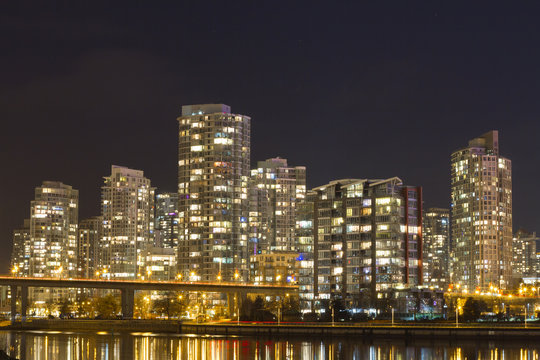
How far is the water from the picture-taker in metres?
140

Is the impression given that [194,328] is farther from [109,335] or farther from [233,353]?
[233,353]

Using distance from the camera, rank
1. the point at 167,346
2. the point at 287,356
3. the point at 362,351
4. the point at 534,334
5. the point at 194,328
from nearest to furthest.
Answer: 1. the point at 287,356
2. the point at 362,351
3. the point at 167,346
4. the point at 534,334
5. the point at 194,328

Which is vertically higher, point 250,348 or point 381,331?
point 381,331

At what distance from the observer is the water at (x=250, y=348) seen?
140 m

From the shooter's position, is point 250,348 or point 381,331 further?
point 381,331

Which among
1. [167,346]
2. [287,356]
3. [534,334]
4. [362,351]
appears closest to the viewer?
[287,356]

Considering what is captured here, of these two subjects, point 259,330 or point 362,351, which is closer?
point 362,351

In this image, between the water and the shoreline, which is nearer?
the water

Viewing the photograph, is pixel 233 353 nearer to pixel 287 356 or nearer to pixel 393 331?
pixel 287 356

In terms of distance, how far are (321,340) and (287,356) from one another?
3360 centimetres

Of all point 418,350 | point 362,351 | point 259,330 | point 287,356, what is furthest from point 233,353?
point 259,330

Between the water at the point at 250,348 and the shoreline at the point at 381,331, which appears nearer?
the water at the point at 250,348

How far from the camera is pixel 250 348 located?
15325 cm

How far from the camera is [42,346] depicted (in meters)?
162
